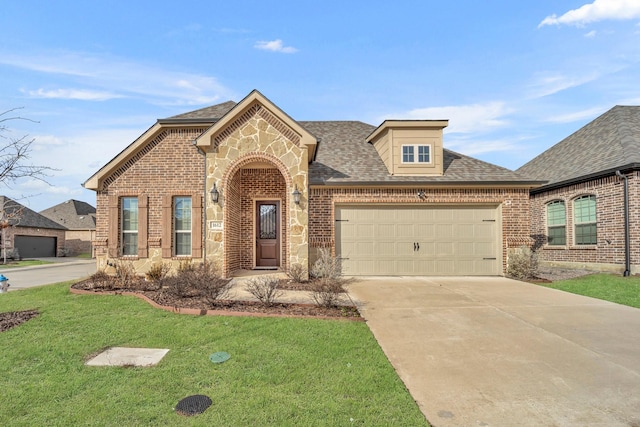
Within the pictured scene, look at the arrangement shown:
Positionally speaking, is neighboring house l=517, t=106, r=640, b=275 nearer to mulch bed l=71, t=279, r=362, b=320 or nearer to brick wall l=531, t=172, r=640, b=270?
brick wall l=531, t=172, r=640, b=270

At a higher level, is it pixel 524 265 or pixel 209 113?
pixel 209 113

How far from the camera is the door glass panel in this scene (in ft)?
41.5

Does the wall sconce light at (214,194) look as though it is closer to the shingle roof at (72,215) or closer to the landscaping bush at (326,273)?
the landscaping bush at (326,273)

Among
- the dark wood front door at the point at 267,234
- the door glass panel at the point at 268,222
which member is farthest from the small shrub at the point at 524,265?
the door glass panel at the point at 268,222

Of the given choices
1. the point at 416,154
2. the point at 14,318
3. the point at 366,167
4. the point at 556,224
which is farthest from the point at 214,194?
the point at 556,224

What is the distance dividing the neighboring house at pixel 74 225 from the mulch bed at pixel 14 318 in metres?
33.1

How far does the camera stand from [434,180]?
1125cm

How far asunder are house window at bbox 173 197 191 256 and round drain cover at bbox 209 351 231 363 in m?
7.25

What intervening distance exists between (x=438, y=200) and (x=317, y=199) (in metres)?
4.15

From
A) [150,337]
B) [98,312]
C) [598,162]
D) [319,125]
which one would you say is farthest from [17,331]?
[598,162]

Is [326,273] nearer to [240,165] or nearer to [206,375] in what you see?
[240,165]

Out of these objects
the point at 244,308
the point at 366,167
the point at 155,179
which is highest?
the point at 366,167

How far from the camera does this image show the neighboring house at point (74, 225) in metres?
35.0

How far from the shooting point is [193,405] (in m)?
3.11
